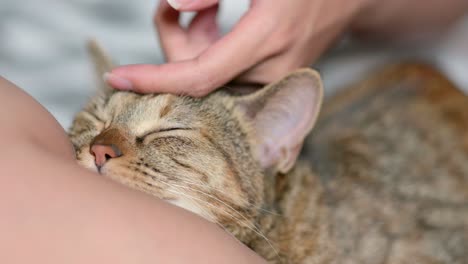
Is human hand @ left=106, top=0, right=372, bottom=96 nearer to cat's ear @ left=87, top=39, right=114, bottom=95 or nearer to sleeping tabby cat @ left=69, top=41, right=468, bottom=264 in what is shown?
sleeping tabby cat @ left=69, top=41, right=468, bottom=264

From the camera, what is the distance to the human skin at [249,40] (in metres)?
1.69

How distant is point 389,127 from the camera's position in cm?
250

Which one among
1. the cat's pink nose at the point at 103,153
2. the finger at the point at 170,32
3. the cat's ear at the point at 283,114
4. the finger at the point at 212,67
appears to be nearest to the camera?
the cat's pink nose at the point at 103,153

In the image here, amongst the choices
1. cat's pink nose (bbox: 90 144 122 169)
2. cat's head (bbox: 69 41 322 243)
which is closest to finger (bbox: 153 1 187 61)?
cat's head (bbox: 69 41 322 243)

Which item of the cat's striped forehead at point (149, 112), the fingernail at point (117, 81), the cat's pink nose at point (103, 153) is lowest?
the cat's striped forehead at point (149, 112)

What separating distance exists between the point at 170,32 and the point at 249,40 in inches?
12.1

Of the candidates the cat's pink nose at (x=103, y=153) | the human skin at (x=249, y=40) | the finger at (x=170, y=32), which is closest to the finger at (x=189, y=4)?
the human skin at (x=249, y=40)

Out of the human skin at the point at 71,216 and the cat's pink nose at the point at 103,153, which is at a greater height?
the human skin at the point at 71,216

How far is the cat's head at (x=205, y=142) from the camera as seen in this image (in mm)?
1603

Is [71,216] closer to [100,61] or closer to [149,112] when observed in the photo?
[149,112]

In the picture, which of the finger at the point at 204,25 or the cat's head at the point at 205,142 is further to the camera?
the finger at the point at 204,25

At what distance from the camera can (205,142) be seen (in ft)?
5.72

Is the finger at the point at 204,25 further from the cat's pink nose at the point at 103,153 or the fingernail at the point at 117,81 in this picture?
the cat's pink nose at the point at 103,153

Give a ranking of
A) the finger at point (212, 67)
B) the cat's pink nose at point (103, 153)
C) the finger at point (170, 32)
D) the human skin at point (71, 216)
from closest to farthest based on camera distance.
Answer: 1. the human skin at point (71, 216)
2. the cat's pink nose at point (103, 153)
3. the finger at point (212, 67)
4. the finger at point (170, 32)
